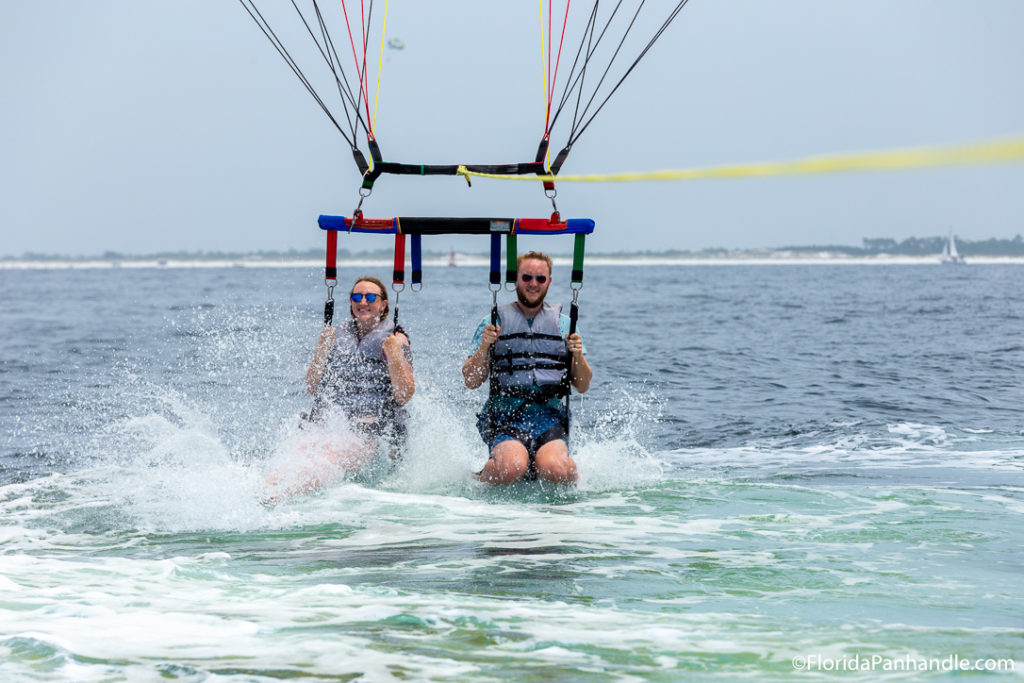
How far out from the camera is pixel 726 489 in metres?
6.82

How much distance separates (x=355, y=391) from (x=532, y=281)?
1433mm

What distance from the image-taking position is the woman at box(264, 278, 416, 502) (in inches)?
259

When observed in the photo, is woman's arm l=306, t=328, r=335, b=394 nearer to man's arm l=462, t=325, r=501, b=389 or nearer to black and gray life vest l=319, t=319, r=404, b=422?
black and gray life vest l=319, t=319, r=404, b=422

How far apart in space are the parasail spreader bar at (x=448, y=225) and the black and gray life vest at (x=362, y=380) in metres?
0.72

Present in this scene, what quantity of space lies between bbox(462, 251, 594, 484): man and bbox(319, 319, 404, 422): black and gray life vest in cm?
63

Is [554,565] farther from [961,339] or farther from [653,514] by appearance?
[961,339]

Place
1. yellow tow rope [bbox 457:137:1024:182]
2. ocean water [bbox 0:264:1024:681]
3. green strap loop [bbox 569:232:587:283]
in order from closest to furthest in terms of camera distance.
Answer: yellow tow rope [bbox 457:137:1024:182] → ocean water [bbox 0:264:1024:681] → green strap loop [bbox 569:232:587:283]

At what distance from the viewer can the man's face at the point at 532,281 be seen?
6.57 metres

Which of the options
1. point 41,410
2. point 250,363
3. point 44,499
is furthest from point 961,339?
point 44,499

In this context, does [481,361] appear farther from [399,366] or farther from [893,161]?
[893,161]

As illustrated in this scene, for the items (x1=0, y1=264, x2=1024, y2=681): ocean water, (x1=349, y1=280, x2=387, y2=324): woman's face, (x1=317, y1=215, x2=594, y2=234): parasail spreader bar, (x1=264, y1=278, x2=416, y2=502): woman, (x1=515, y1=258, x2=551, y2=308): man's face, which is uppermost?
(x1=317, y1=215, x2=594, y2=234): parasail spreader bar

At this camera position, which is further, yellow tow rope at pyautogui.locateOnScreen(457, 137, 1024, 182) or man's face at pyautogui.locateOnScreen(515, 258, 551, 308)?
man's face at pyautogui.locateOnScreen(515, 258, 551, 308)

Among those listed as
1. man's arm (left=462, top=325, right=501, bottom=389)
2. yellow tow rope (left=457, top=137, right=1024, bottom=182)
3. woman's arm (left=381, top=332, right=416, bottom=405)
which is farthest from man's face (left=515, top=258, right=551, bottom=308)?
yellow tow rope (left=457, top=137, right=1024, bottom=182)

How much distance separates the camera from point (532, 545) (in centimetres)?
525
